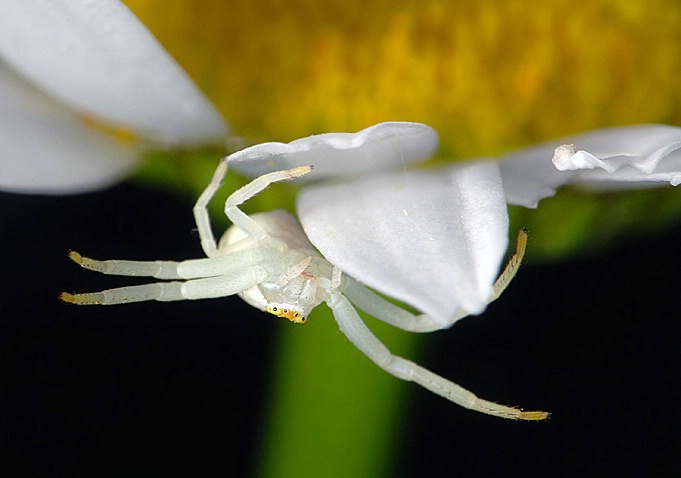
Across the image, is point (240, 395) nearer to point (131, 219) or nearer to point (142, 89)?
point (131, 219)

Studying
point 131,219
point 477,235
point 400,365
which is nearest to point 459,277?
point 477,235

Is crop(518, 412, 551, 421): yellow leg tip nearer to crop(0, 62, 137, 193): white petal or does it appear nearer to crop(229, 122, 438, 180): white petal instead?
crop(229, 122, 438, 180): white petal

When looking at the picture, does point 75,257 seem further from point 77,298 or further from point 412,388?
point 412,388

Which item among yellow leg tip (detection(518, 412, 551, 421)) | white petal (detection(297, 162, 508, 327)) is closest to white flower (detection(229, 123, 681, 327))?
white petal (detection(297, 162, 508, 327))

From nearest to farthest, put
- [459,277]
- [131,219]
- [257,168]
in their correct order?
1. [459,277]
2. [257,168]
3. [131,219]

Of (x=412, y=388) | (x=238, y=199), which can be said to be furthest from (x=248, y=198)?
(x=412, y=388)

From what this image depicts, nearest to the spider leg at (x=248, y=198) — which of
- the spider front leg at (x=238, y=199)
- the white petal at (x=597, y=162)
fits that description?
the spider front leg at (x=238, y=199)
